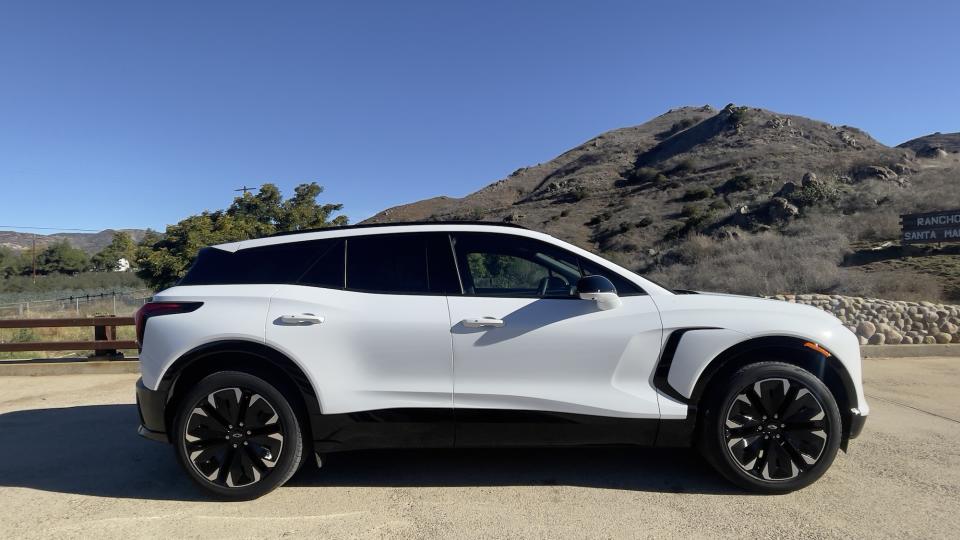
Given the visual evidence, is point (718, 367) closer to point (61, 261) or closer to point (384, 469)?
point (384, 469)

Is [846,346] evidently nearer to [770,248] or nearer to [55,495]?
[55,495]

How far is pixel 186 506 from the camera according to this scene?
3611 mm

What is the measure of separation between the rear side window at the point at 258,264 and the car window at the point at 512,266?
3.10 feet

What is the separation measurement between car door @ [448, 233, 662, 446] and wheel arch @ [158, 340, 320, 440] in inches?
38.0

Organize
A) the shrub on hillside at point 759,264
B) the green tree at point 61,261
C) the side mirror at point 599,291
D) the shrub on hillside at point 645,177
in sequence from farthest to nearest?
the green tree at point 61,261, the shrub on hillside at point 645,177, the shrub on hillside at point 759,264, the side mirror at point 599,291

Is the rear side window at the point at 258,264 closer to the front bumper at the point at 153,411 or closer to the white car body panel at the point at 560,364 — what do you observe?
the front bumper at the point at 153,411

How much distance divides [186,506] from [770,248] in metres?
18.6

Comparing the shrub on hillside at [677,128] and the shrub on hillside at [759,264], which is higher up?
the shrub on hillside at [677,128]

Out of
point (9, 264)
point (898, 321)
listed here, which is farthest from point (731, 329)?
point (9, 264)

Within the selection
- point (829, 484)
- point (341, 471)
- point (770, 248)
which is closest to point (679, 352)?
point (829, 484)

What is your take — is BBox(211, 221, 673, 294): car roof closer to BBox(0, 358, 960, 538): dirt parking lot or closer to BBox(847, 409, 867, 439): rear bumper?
BBox(0, 358, 960, 538): dirt parking lot

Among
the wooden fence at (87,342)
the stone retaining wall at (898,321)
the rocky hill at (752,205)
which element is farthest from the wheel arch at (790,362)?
the rocky hill at (752,205)

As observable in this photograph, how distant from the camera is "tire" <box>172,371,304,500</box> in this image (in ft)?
11.9

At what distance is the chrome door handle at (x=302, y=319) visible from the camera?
3650mm
